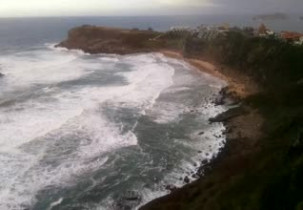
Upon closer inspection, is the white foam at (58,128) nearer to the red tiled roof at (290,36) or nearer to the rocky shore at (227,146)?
the rocky shore at (227,146)

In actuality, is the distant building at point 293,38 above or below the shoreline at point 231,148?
above

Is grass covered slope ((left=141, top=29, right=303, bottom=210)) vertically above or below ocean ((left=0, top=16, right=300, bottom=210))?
above

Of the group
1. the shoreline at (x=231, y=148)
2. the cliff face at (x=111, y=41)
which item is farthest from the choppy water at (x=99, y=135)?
the cliff face at (x=111, y=41)

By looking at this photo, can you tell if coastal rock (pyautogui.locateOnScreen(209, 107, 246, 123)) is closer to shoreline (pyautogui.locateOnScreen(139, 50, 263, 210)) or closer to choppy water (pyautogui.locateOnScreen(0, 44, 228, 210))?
shoreline (pyautogui.locateOnScreen(139, 50, 263, 210))

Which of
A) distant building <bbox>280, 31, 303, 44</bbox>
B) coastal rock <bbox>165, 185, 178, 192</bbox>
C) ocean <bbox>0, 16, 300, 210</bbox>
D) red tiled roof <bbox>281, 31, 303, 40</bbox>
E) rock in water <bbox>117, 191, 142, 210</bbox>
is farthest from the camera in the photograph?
red tiled roof <bbox>281, 31, 303, 40</bbox>

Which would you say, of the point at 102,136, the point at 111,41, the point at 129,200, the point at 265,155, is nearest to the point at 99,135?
the point at 102,136

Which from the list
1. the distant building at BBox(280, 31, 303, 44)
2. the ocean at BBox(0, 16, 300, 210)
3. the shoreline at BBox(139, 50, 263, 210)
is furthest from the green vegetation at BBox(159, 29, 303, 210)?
the ocean at BBox(0, 16, 300, 210)
